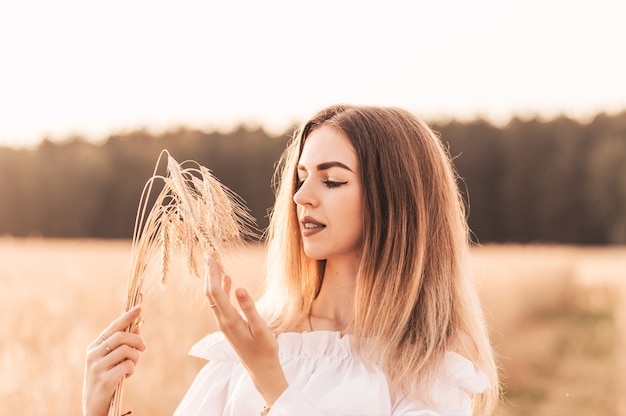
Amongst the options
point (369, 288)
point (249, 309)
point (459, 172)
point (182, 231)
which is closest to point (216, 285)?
point (249, 309)

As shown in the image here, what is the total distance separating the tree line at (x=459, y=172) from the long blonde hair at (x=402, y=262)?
1334 inches

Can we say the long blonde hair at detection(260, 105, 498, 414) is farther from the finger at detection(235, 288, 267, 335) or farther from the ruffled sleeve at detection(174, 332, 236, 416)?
the finger at detection(235, 288, 267, 335)

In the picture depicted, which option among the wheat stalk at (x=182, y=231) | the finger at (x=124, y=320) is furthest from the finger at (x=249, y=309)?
the finger at (x=124, y=320)

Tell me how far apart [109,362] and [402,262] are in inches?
Result: 38.5

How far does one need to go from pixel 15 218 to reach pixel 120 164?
566cm

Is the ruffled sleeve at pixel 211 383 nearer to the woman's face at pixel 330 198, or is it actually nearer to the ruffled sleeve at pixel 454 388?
the woman's face at pixel 330 198

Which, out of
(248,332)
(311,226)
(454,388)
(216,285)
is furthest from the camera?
(311,226)

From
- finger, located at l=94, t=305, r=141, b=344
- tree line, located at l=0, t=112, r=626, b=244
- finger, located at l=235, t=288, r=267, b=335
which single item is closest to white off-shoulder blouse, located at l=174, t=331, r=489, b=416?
finger, located at l=235, t=288, r=267, b=335

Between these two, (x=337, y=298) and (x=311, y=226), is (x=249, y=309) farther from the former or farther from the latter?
(x=337, y=298)

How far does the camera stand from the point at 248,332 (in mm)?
2229

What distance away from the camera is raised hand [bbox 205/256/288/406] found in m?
2.12

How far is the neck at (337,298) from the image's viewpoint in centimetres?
289

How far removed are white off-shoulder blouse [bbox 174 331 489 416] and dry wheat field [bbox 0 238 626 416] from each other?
299 mm

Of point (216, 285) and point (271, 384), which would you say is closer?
point (216, 285)
